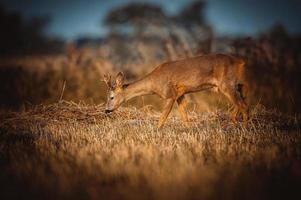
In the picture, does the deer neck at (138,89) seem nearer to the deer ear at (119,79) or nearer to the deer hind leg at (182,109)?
the deer ear at (119,79)

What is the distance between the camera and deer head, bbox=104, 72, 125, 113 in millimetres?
10492

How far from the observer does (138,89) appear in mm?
10805

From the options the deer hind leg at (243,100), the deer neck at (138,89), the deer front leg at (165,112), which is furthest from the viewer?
the deer neck at (138,89)

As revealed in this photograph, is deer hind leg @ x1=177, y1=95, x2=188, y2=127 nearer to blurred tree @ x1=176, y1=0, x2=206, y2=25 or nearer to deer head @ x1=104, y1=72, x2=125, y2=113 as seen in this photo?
deer head @ x1=104, y1=72, x2=125, y2=113

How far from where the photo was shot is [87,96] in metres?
14.5

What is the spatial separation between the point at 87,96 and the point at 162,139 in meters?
7.12

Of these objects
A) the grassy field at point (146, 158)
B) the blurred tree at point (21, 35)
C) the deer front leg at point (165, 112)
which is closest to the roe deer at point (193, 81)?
the deer front leg at point (165, 112)

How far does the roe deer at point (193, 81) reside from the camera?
10078mm

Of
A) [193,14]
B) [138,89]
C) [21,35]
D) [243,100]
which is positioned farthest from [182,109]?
[193,14]

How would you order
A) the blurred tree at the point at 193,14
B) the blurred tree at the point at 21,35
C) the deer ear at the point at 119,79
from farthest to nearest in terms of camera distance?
the blurred tree at the point at 193,14, the blurred tree at the point at 21,35, the deer ear at the point at 119,79

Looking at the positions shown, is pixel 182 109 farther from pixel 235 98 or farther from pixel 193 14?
pixel 193 14

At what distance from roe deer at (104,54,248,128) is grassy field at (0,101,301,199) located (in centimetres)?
58

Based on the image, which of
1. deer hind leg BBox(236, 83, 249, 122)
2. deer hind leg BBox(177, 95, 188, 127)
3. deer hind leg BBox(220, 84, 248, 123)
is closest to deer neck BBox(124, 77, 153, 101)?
deer hind leg BBox(177, 95, 188, 127)

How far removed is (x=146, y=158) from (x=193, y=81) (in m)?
4.47
